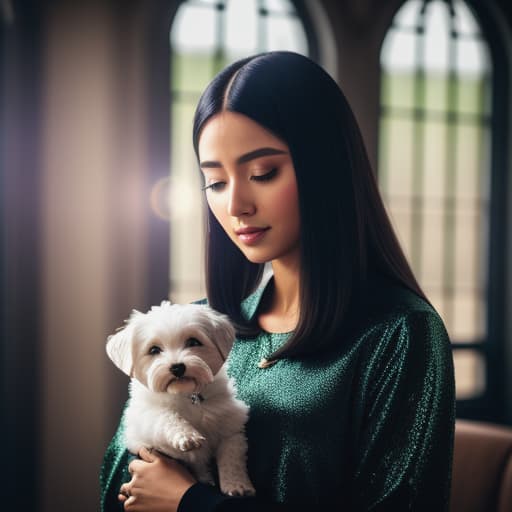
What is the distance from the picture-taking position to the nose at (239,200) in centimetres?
117

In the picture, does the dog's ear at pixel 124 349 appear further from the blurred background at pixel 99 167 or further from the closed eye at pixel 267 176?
the blurred background at pixel 99 167

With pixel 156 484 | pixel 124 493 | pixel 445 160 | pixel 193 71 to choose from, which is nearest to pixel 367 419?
pixel 156 484

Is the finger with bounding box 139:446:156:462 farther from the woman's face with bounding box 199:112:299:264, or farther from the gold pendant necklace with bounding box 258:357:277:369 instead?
the woman's face with bounding box 199:112:299:264

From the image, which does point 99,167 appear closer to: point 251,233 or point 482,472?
point 251,233

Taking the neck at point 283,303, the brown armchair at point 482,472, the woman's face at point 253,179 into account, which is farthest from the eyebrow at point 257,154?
the brown armchair at point 482,472

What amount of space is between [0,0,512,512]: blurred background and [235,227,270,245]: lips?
2.06 meters

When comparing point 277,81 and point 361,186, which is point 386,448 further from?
point 277,81

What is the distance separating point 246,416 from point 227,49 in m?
2.78

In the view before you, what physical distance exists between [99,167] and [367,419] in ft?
7.80

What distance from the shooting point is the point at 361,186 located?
46.6 inches

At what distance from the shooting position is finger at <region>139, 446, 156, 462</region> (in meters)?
1.19

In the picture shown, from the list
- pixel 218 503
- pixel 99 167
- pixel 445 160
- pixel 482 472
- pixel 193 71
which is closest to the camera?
pixel 218 503

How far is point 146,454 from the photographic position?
1202 millimetres

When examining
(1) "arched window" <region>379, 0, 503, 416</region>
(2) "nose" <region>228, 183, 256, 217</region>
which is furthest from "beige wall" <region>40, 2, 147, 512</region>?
(2) "nose" <region>228, 183, 256, 217</region>
